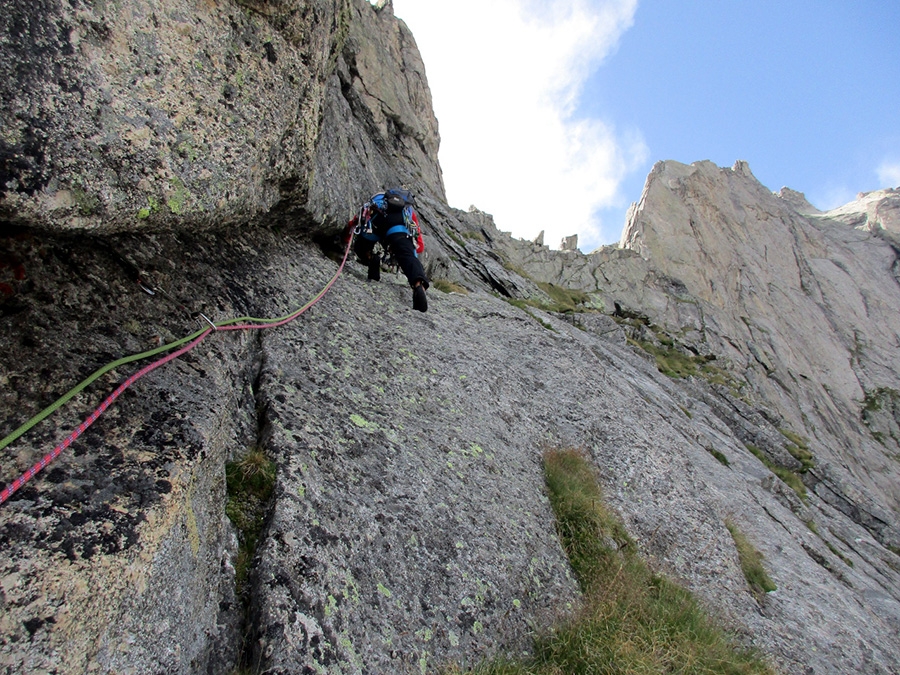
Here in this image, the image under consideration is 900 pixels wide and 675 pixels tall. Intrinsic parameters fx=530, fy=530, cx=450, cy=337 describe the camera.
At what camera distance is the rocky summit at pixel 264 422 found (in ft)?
11.2

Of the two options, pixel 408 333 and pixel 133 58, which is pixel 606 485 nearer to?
pixel 408 333

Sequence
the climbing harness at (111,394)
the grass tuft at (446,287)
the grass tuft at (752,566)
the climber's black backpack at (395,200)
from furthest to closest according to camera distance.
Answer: the grass tuft at (446,287) → the climber's black backpack at (395,200) → the grass tuft at (752,566) → the climbing harness at (111,394)

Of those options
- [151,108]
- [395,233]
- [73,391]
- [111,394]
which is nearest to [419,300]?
[395,233]

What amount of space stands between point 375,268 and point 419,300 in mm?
1179

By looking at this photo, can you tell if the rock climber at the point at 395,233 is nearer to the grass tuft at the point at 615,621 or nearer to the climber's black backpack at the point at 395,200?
the climber's black backpack at the point at 395,200

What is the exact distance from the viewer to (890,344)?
57.8 metres

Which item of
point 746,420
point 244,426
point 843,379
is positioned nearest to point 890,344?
point 843,379

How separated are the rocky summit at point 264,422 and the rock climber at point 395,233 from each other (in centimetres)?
46

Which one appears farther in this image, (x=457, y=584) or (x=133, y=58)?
(x=457, y=584)

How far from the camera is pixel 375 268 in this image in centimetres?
1042

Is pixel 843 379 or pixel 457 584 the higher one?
pixel 843 379

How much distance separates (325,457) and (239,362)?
1509mm

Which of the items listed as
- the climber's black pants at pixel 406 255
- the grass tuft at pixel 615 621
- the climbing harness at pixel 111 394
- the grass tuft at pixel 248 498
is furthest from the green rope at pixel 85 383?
the climber's black pants at pixel 406 255

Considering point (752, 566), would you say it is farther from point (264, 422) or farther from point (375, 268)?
point (375, 268)
